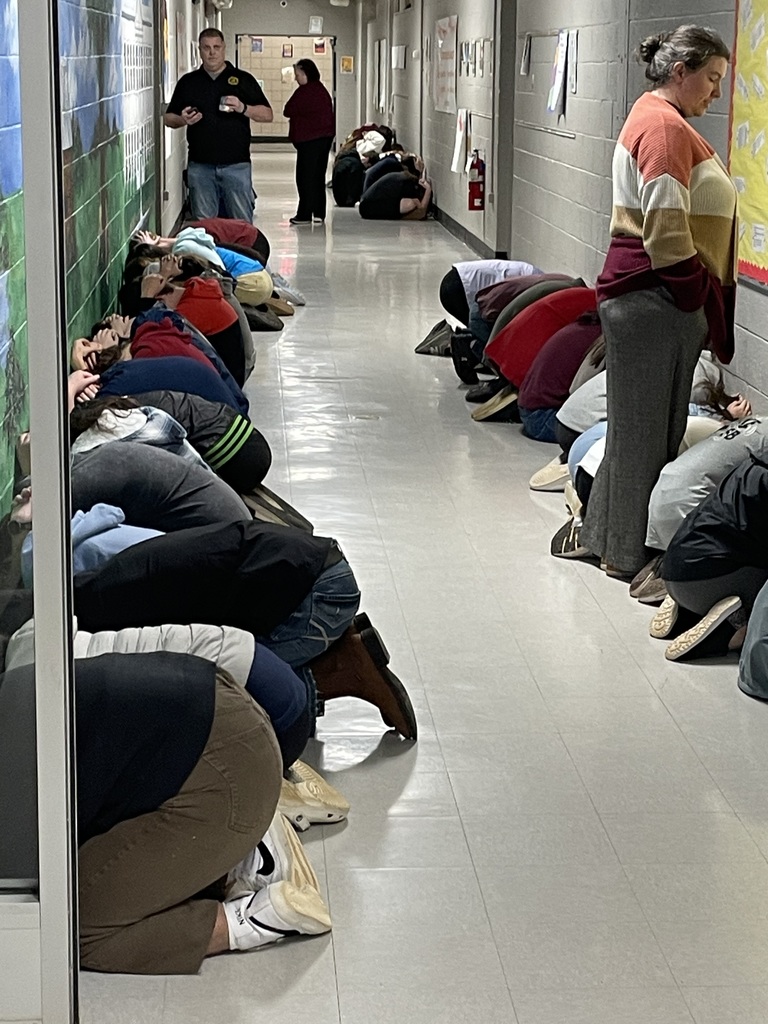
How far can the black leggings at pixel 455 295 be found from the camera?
321 inches

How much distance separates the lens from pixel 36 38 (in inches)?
81.7

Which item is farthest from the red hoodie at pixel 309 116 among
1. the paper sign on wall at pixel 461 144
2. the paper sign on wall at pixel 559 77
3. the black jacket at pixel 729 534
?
the black jacket at pixel 729 534

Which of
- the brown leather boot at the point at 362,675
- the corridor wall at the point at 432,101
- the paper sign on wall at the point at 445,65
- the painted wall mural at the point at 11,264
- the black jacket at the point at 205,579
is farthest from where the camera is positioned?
the paper sign on wall at the point at 445,65

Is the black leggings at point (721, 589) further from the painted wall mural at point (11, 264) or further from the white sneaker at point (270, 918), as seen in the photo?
the painted wall mural at point (11, 264)

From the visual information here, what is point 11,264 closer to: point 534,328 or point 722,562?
point 722,562

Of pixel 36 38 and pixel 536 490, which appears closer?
pixel 36 38

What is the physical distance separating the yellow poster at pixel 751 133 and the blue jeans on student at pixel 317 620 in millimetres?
2441

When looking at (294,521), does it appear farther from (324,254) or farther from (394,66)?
(394,66)

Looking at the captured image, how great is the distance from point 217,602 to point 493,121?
967cm

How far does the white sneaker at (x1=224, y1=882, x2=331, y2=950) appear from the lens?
2.78 m

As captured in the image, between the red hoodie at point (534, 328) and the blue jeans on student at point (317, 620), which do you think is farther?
Answer: the red hoodie at point (534, 328)

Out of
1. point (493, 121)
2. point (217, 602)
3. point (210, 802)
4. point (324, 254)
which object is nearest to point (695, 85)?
point (217, 602)

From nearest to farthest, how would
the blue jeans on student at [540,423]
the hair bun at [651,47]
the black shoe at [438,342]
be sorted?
1. the hair bun at [651,47]
2. the blue jeans on student at [540,423]
3. the black shoe at [438,342]

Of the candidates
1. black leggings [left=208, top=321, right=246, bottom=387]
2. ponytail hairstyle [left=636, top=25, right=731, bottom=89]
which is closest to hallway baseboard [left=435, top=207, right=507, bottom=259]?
black leggings [left=208, top=321, right=246, bottom=387]
